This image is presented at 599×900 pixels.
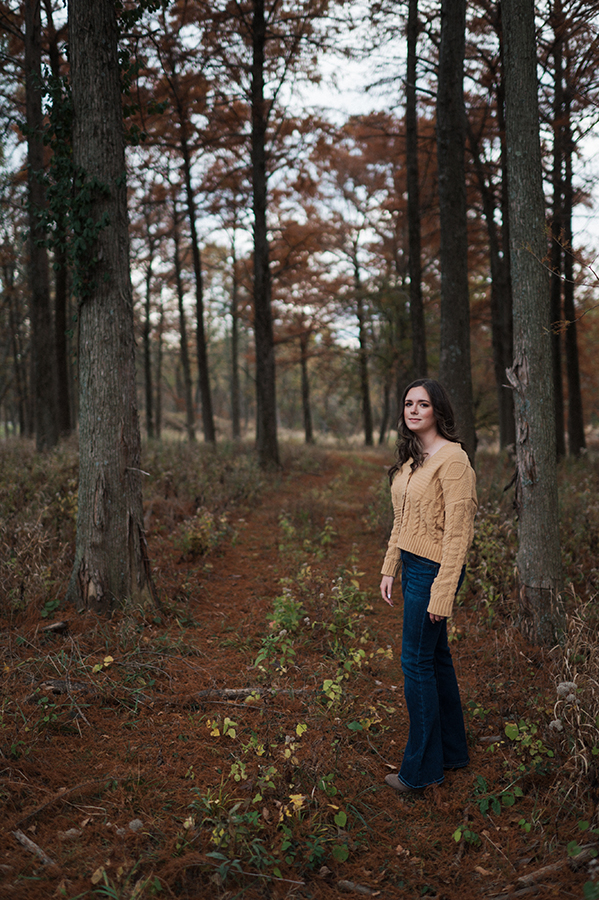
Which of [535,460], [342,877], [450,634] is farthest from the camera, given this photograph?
[450,634]

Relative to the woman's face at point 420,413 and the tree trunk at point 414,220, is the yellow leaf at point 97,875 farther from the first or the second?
the tree trunk at point 414,220

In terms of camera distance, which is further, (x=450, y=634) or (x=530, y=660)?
(x=450, y=634)

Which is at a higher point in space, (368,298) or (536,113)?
(368,298)

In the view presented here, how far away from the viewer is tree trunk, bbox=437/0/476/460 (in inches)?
292

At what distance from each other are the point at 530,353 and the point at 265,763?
3643 mm

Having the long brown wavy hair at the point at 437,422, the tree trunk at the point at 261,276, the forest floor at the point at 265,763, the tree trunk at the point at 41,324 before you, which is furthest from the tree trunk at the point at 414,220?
the long brown wavy hair at the point at 437,422

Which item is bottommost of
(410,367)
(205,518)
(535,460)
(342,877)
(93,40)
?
(342,877)

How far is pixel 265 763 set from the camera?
316cm

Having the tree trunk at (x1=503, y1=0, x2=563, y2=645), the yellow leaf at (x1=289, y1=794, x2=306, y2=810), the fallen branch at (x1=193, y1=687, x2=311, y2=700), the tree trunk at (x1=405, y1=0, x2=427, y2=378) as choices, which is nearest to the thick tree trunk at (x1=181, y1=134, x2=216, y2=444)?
the tree trunk at (x1=405, y1=0, x2=427, y2=378)

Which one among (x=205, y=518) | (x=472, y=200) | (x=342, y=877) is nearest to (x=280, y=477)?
(x=205, y=518)

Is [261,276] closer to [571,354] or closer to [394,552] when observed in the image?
[571,354]

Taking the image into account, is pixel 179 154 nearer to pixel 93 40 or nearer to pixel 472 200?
pixel 472 200

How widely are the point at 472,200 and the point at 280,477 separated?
842cm

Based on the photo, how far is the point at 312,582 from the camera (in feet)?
18.7
